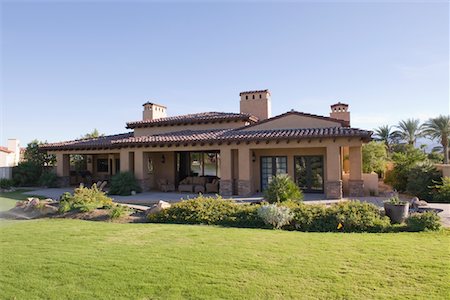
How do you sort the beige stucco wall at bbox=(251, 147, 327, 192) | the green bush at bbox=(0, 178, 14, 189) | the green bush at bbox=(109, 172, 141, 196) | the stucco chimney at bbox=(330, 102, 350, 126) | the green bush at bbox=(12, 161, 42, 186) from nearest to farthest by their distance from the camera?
the beige stucco wall at bbox=(251, 147, 327, 192) → the green bush at bbox=(109, 172, 141, 196) → the stucco chimney at bbox=(330, 102, 350, 126) → the green bush at bbox=(0, 178, 14, 189) → the green bush at bbox=(12, 161, 42, 186)

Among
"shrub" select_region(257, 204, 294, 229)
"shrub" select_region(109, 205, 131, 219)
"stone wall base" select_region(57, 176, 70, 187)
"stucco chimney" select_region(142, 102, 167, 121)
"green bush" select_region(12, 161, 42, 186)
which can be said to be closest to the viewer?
"shrub" select_region(257, 204, 294, 229)

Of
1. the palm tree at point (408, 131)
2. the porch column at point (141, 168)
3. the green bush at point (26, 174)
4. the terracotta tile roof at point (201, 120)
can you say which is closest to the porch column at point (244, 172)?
the terracotta tile roof at point (201, 120)

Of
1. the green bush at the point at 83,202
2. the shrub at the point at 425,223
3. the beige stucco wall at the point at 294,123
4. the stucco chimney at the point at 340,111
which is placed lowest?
the shrub at the point at 425,223

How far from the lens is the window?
29745 millimetres

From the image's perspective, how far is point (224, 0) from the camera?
1441cm

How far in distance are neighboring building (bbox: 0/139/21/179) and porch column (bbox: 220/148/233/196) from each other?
812 inches

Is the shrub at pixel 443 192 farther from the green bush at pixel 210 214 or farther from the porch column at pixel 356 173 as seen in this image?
the green bush at pixel 210 214

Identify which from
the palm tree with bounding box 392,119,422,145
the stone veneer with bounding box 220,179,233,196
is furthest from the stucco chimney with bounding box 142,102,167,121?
the palm tree with bounding box 392,119,422,145

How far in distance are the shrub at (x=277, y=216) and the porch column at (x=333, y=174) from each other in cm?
724

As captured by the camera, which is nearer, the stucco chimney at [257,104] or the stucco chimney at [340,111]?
the stucco chimney at [340,111]

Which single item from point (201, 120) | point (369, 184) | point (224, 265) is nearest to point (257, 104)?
point (201, 120)

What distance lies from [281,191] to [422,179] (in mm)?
10328

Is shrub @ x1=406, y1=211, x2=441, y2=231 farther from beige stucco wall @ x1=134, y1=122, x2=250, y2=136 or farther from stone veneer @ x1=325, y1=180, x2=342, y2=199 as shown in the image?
beige stucco wall @ x1=134, y1=122, x2=250, y2=136

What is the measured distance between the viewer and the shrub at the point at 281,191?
45.0ft
